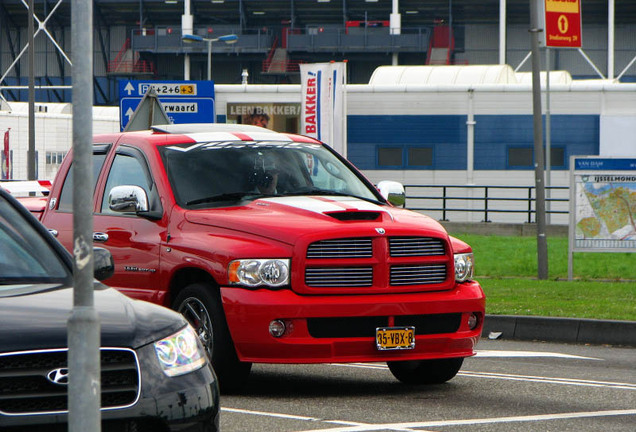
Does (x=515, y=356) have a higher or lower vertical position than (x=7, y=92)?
lower

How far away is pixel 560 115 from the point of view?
1468 inches

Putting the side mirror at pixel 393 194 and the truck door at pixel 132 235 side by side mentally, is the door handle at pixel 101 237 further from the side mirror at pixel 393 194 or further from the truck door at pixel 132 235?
the side mirror at pixel 393 194

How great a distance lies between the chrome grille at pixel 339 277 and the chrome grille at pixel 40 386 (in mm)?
3588

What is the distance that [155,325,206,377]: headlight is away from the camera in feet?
17.2

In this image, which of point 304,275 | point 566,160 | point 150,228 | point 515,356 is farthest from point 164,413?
point 566,160

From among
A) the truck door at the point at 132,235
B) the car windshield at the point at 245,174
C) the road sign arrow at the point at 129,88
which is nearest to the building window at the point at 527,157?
the road sign arrow at the point at 129,88

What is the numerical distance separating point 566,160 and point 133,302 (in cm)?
3197

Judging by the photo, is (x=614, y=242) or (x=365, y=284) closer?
(x=365, y=284)

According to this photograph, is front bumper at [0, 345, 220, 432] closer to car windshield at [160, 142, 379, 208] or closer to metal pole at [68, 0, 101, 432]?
metal pole at [68, 0, 101, 432]

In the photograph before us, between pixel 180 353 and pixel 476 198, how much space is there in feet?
98.8

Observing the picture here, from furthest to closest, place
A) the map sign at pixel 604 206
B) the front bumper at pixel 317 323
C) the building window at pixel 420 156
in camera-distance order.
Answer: the building window at pixel 420 156, the map sign at pixel 604 206, the front bumper at pixel 317 323

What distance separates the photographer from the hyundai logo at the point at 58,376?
4.88 metres

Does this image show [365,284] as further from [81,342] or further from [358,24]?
[358,24]

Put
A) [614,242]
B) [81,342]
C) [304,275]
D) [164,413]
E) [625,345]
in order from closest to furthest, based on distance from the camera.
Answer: [81,342]
[164,413]
[304,275]
[625,345]
[614,242]
